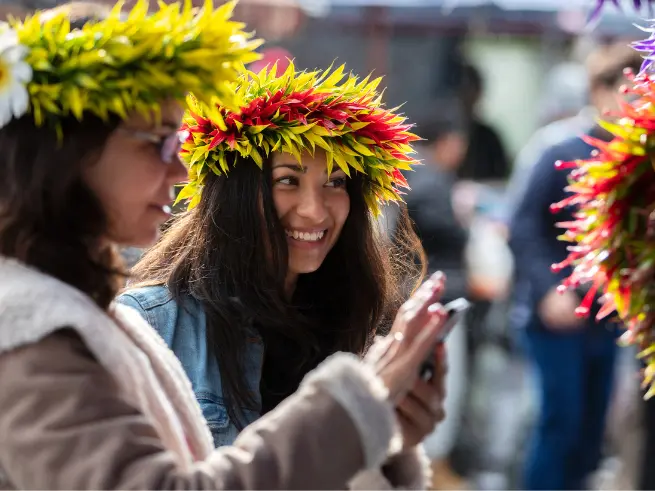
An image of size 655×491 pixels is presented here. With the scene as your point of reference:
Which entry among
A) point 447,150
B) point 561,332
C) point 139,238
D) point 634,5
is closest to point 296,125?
point 634,5

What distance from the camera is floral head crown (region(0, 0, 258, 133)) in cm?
199

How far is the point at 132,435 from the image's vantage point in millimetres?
1858

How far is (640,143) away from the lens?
2289 millimetres

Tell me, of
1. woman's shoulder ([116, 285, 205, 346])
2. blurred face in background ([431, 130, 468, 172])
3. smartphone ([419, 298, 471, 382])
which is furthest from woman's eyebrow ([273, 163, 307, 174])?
blurred face in background ([431, 130, 468, 172])

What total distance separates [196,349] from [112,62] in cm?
116

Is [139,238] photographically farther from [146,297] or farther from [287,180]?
[287,180]

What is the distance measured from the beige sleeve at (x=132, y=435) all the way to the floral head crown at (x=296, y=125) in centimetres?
125

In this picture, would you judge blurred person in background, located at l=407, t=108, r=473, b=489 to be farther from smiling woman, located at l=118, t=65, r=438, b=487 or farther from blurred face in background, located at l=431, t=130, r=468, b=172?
smiling woman, located at l=118, t=65, r=438, b=487

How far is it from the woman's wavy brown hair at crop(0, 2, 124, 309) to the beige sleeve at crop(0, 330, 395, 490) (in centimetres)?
14

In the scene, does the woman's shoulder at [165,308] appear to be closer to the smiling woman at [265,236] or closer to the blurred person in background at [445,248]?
the smiling woman at [265,236]

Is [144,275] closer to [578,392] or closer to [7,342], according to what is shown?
[7,342]

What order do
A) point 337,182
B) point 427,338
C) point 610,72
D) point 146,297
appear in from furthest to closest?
1. point 610,72
2. point 337,182
3. point 146,297
4. point 427,338

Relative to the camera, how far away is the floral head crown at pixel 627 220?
2.27 meters

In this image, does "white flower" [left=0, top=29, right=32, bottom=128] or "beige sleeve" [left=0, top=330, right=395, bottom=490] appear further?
"white flower" [left=0, top=29, right=32, bottom=128]
